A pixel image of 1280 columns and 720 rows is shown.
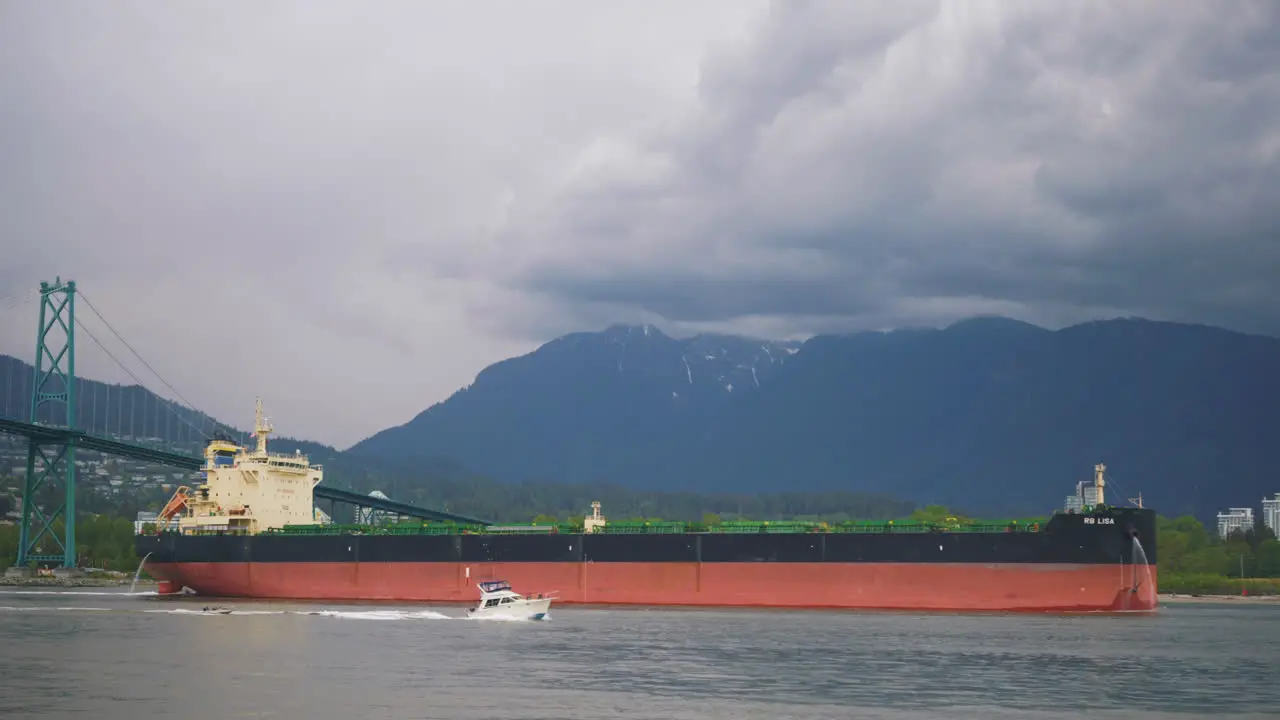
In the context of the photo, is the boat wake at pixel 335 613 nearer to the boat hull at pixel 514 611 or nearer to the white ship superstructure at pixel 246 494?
the boat hull at pixel 514 611

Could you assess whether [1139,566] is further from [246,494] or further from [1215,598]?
[1215,598]

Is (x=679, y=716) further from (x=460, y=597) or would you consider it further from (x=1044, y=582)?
(x=460, y=597)

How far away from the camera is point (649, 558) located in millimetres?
51688

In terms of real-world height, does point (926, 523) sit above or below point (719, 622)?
above

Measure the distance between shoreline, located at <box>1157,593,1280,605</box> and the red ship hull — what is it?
38.6 m

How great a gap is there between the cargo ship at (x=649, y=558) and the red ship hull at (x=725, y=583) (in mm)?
55

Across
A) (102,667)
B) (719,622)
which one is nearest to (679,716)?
(102,667)

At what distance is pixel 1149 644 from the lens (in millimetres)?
37969

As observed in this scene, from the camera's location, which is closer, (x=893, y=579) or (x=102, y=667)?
(x=102, y=667)

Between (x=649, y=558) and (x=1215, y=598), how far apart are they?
54.8 meters

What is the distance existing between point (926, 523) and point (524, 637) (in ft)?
58.8

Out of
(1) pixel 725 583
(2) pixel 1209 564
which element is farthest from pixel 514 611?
(2) pixel 1209 564

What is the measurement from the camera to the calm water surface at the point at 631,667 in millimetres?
24938

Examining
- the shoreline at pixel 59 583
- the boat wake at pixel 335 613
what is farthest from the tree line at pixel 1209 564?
the shoreline at pixel 59 583
